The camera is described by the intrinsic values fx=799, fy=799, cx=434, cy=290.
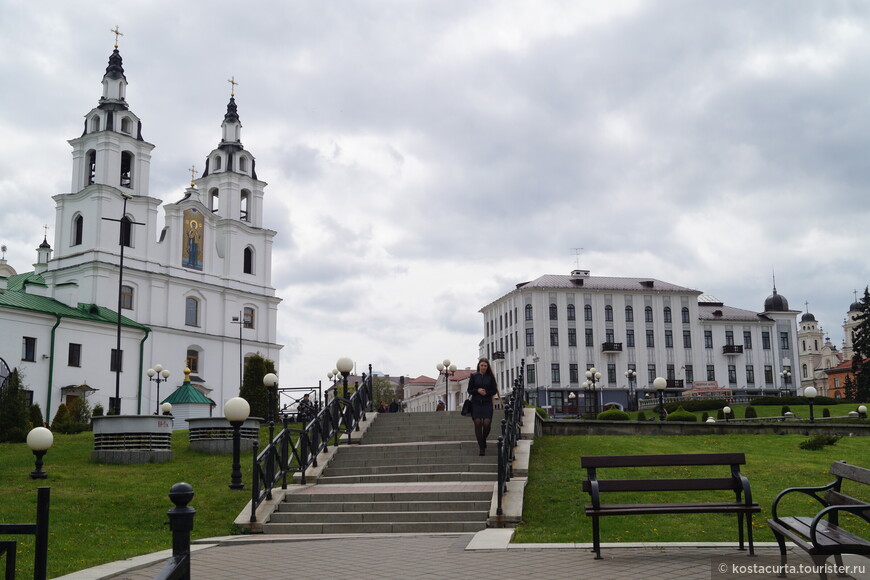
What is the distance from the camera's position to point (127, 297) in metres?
53.5

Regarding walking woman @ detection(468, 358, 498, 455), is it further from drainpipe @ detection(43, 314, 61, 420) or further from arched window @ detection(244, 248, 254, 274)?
arched window @ detection(244, 248, 254, 274)

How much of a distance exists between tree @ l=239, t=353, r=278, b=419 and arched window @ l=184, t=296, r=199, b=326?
82.1 ft

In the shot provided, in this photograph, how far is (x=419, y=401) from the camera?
107m

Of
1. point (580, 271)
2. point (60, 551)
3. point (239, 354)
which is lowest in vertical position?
point (60, 551)

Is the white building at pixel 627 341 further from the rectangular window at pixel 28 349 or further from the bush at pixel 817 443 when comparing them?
the bush at pixel 817 443

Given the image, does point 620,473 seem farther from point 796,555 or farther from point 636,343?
point 636,343

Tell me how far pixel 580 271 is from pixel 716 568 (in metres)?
75.5

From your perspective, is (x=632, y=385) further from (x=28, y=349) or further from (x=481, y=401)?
(x=481, y=401)

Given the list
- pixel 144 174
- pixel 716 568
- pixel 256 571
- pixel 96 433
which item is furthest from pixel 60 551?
pixel 144 174

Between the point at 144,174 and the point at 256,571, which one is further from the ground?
the point at 144,174

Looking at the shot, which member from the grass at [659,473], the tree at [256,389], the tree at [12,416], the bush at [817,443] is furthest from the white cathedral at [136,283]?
the bush at [817,443]

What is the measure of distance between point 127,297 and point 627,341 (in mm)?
46051

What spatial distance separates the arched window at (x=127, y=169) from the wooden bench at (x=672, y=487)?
53297 millimetres

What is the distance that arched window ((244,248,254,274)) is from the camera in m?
63.5
